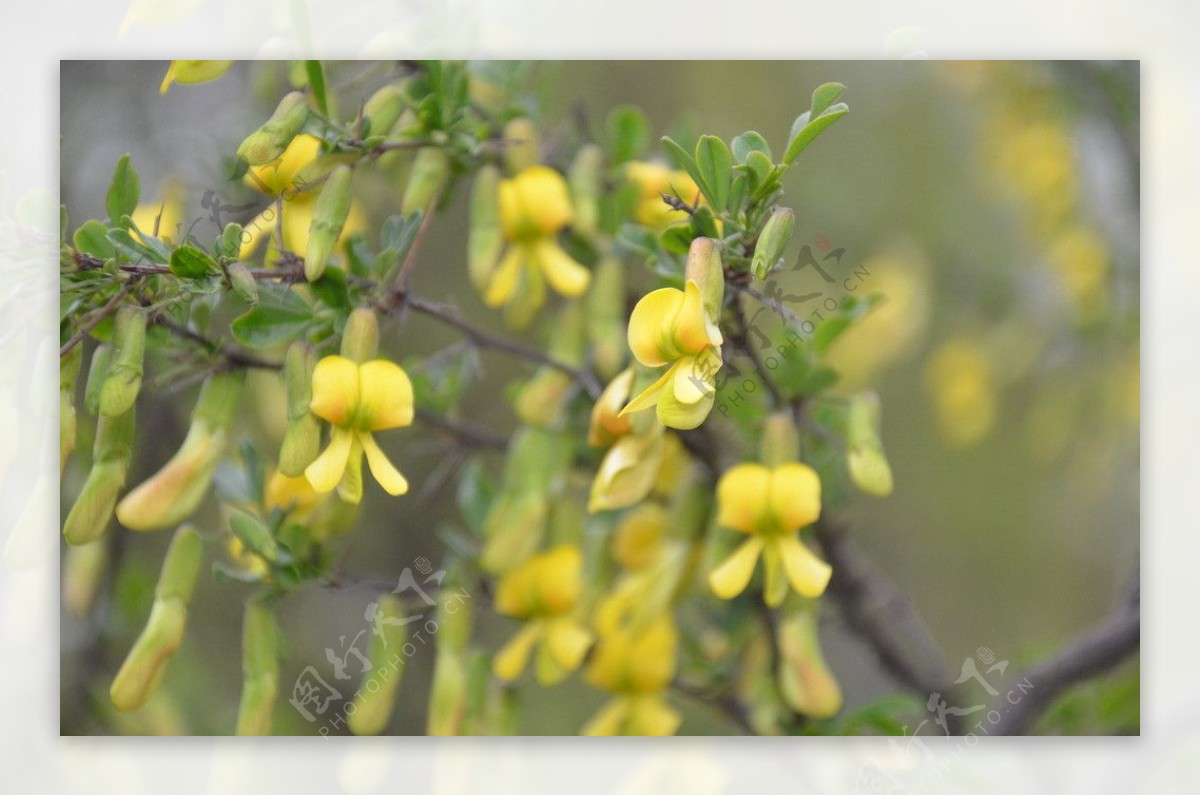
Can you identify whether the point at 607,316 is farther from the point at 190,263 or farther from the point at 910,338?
the point at 910,338

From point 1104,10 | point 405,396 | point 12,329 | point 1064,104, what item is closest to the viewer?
point 405,396

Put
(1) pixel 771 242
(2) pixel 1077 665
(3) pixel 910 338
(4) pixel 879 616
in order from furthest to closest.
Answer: (3) pixel 910 338, (4) pixel 879 616, (2) pixel 1077 665, (1) pixel 771 242

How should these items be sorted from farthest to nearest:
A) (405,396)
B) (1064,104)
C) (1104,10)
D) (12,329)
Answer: (1064,104), (1104,10), (12,329), (405,396)

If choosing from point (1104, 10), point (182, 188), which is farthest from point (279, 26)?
point (1104, 10)

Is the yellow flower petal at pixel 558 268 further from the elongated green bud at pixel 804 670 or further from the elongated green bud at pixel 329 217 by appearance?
the elongated green bud at pixel 804 670

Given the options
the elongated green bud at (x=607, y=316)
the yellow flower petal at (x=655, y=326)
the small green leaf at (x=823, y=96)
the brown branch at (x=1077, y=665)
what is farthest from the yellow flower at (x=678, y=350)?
the brown branch at (x=1077, y=665)

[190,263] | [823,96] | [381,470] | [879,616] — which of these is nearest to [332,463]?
[381,470]

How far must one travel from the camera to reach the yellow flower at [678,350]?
604 millimetres

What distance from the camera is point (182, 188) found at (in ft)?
3.02

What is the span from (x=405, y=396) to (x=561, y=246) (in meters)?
0.27

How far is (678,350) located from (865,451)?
0.20 meters

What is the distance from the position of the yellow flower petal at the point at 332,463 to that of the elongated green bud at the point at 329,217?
Result: 0.10 m

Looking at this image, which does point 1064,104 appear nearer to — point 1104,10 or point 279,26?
point 1104,10

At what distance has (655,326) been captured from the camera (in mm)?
628
